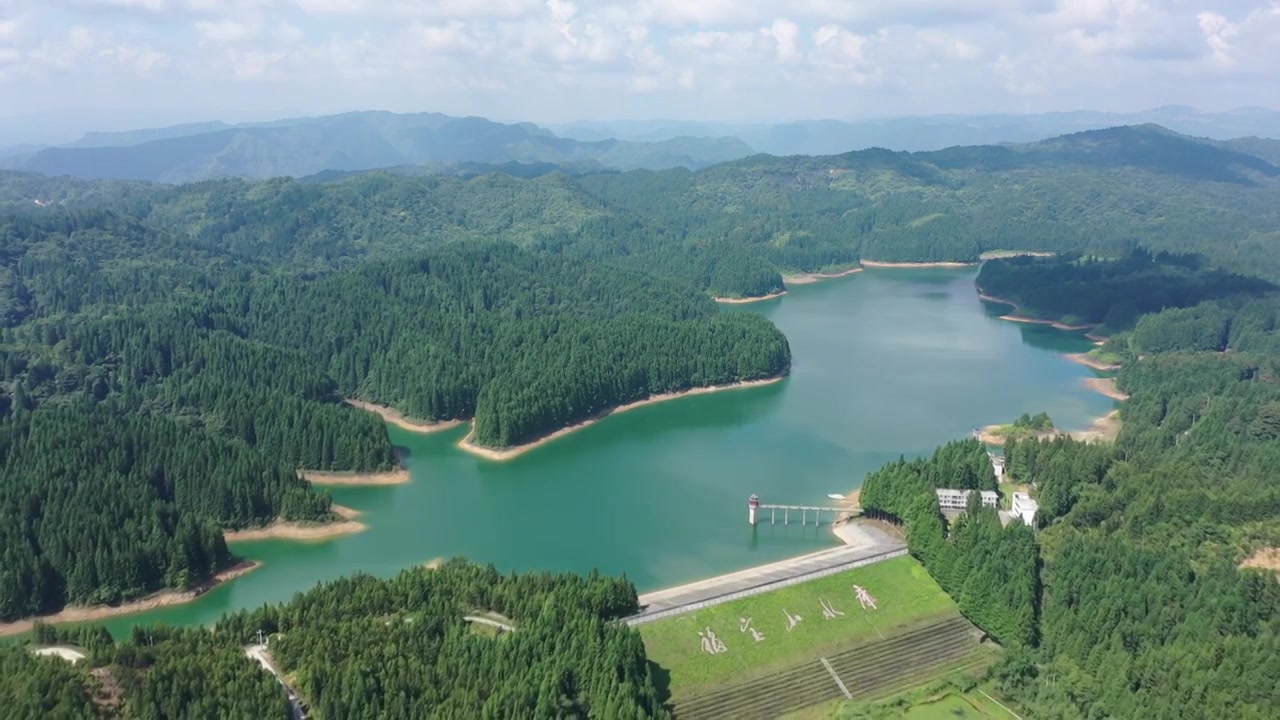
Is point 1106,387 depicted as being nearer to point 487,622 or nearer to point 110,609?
point 487,622

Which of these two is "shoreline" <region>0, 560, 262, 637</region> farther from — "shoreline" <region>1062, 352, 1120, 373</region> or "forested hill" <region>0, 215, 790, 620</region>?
"shoreline" <region>1062, 352, 1120, 373</region>

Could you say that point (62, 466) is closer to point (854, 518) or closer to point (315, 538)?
point (315, 538)

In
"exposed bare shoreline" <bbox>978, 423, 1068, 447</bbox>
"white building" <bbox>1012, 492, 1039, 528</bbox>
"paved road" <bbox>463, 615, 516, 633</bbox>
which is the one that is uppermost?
"white building" <bbox>1012, 492, 1039, 528</bbox>

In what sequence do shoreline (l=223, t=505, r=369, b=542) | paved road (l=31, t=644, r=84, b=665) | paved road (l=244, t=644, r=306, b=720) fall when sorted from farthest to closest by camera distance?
shoreline (l=223, t=505, r=369, b=542) → paved road (l=31, t=644, r=84, b=665) → paved road (l=244, t=644, r=306, b=720)

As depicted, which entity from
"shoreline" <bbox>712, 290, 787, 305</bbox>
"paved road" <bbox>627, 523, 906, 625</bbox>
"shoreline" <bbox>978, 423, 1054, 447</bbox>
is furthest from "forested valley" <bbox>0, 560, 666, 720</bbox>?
"shoreline" <bbox>712, 290, 787, 305</bbox>

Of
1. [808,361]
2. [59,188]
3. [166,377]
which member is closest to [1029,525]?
[808,361]

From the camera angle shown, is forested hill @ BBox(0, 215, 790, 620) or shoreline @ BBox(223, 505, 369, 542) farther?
shoreline @ BBox(223, 505, 369, 542)
